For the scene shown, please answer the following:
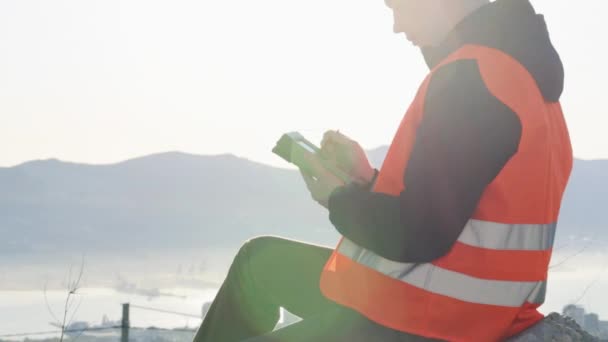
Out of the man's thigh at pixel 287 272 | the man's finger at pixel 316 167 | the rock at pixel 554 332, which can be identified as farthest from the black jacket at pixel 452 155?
the man's thigh at pixel 287 272

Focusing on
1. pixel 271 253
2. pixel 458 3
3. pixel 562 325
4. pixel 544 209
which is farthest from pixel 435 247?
pixel 271 253

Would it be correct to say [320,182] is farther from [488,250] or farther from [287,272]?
[287,272]

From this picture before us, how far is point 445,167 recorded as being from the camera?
2.18m

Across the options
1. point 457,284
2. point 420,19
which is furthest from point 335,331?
point 420,19

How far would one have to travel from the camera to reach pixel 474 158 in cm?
218

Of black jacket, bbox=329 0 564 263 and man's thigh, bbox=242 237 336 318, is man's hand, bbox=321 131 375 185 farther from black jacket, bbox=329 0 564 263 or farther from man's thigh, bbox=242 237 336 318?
man's thigh, bbox=242 237 336 318

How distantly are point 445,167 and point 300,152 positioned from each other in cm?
45

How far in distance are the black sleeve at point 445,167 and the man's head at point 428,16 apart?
185 mm

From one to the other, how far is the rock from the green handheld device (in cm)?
53

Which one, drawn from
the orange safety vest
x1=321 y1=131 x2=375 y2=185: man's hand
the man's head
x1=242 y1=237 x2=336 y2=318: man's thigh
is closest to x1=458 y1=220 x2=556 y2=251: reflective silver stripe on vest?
the orange safety vest

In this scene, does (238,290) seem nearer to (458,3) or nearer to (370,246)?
(370,246)

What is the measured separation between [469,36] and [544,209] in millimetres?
410

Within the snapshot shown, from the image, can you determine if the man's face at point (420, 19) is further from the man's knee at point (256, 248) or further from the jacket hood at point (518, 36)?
the man's knee at point (256, 248)

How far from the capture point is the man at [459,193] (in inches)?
86.6
